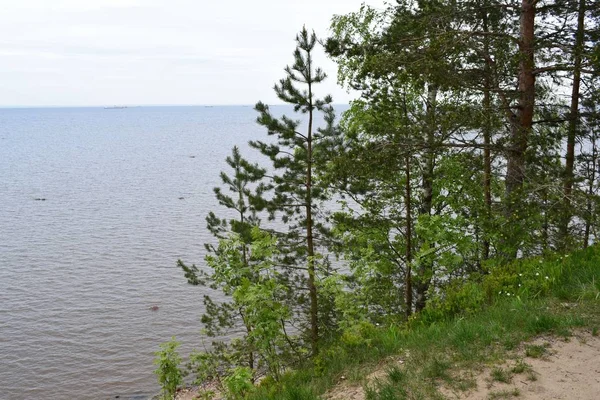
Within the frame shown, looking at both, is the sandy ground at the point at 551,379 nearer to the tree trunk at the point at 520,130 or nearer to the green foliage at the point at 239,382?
the green foliage at the point at 239,382

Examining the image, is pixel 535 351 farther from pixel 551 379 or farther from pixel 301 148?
pixel 301 148

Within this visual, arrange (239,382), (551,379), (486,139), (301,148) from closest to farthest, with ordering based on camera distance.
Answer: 1. (551,379)
2. (239,382)
3. (486,139)
4. (301,148)

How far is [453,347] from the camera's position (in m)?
6.36

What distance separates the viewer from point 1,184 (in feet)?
196

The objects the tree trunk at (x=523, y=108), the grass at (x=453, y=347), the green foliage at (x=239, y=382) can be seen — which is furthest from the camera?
the tree trunk at (x=523, y=108)

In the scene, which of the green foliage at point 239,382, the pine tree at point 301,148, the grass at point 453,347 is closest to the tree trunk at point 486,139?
the grass at point 453,347

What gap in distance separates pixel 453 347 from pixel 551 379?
122cm

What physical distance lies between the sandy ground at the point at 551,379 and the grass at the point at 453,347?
0.24ft

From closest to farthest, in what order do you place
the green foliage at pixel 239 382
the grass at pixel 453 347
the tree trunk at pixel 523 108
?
the grass at pixel 453 347 < the green foliage at pixel 239 382 < the tree trunk at pixel 523 108

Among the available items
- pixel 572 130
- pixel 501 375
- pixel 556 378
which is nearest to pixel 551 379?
pixel 556 378

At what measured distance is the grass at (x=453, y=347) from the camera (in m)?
5.66

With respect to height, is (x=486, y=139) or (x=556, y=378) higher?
(x=486, y=139)

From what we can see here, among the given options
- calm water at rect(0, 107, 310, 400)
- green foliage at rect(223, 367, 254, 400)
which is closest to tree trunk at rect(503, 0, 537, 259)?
green foliage at rect(223, 367, 254, 400)

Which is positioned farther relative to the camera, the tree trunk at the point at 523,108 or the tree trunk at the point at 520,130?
the tree trunk at the point at 523,108
